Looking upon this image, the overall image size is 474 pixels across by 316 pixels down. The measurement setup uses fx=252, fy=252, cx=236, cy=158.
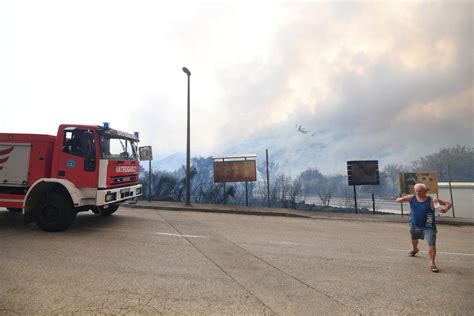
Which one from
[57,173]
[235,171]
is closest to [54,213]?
[57,173]

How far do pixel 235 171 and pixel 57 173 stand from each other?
341 inches

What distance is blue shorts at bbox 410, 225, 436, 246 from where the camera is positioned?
4.76 m

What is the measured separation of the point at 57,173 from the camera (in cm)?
647

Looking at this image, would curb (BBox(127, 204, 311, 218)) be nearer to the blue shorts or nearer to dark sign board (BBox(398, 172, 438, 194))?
dark sign board (BBox(398, 172, 438, 194))

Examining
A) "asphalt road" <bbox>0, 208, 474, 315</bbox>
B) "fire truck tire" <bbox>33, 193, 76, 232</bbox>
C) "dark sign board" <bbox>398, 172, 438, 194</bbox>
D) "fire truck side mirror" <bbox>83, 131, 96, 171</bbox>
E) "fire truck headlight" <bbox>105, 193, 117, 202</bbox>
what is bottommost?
"asphalt road" <bbox>0, 208, 474, 315</bbox>

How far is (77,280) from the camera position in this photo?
12.0 ft

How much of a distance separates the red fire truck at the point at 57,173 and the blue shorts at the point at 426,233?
716 centimetres

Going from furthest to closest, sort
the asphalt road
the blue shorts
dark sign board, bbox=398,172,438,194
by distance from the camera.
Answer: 1. dark sign board, bbox=398,172,438,194
2. the blue shorts
3. the asphalt road

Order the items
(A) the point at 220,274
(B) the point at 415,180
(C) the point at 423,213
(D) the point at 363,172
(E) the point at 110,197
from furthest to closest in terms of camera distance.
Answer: (D) the point at 363,172 < (B) the point at 415,180 < (E) the point at 110,197 < (C) the point at 423,213 < (A) the point at 220,274

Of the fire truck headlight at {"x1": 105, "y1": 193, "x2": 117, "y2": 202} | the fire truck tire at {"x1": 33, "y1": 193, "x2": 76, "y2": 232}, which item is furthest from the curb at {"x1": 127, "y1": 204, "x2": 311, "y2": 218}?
the fire truck tire at {"x1": 33, "y1": 193, "x2": 76, "y2": 232}

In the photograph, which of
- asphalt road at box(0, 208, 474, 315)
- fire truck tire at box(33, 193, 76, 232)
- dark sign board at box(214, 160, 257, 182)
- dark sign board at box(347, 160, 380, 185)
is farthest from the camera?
dark sign board at box(214, 160, 257, 182)

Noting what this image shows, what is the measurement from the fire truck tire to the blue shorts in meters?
8.04

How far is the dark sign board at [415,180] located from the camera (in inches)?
474

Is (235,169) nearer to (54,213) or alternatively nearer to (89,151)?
(89,151)
